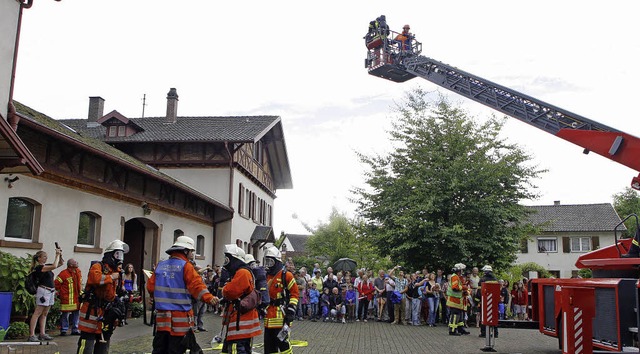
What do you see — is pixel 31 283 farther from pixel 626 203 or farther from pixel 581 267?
pixel 626 203

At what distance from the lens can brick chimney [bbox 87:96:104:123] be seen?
3144 cm

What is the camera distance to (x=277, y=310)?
847 cm

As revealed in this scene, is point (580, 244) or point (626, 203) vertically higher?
point (626, 203)

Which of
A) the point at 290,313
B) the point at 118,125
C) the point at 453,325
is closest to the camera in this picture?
the point at 290,313

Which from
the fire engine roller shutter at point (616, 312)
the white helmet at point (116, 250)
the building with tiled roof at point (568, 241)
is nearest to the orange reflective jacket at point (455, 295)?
the fire engine roller shutter at point (616, 312)

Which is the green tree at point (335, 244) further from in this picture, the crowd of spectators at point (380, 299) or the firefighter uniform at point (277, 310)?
the firefighter uniform at point (277, 310)

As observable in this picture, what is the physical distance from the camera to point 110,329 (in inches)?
Answer: 323

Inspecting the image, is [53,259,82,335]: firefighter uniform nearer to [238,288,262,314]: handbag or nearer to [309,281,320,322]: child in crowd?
[238,288,262,314]: handbag

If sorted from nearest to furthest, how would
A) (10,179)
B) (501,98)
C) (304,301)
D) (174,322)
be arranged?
(174,322) → (10,179) → (501,98) → (304,301)

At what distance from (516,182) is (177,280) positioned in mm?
19024

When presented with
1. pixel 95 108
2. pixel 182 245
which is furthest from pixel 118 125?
pixel 182 245

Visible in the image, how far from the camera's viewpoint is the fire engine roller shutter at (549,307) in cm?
1041

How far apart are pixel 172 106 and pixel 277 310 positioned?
78.0 feet

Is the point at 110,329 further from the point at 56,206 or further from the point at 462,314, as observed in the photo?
the point at 462,314
